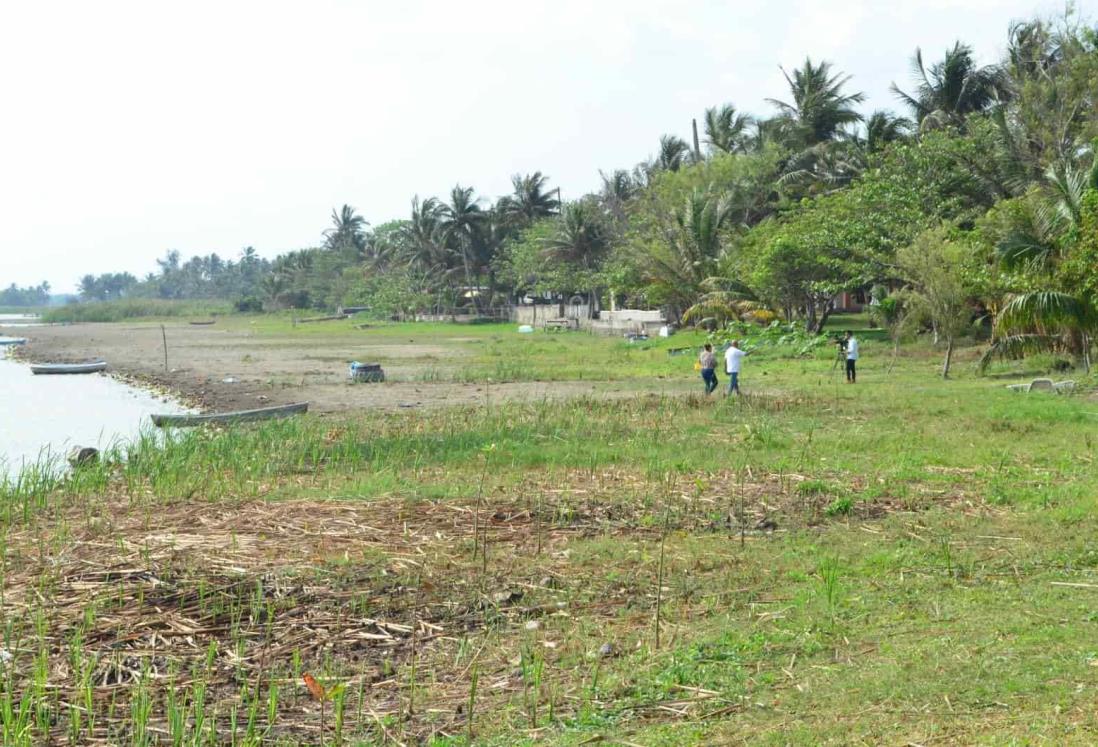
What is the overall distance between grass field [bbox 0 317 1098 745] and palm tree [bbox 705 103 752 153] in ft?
145

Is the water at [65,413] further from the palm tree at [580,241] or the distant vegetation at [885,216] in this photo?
the palm tree at [580,241]

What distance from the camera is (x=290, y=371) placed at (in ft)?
122

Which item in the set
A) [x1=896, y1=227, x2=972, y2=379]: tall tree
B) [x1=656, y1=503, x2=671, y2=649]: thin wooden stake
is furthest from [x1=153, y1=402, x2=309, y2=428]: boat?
[x1=896, y1=227, x2=972, y2=379]: tall tree

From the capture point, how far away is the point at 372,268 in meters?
96.9

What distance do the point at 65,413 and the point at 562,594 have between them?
23.9 meters

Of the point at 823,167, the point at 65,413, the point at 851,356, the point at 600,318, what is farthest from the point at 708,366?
the point at 600,318

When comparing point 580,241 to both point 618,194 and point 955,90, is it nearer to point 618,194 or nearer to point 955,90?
point 618,194

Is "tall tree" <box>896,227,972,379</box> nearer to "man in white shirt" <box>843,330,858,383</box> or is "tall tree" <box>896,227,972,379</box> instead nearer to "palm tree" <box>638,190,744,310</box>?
"man in white shirt" <box>843,330,858,383</box>

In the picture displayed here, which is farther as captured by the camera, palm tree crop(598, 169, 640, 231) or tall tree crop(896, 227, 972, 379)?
palm tree crop(598, 169, 640, 231)

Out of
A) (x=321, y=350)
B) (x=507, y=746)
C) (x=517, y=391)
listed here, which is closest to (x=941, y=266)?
(x=517, y=391)

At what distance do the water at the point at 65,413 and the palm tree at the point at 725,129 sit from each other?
3472cm

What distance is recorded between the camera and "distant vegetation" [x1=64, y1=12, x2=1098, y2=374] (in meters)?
25.5

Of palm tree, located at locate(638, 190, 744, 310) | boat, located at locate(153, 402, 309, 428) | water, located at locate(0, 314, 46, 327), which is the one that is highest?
palm tree, located at locate(638, 190, 744, 310)

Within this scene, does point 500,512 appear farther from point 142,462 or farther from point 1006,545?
point 142,462
